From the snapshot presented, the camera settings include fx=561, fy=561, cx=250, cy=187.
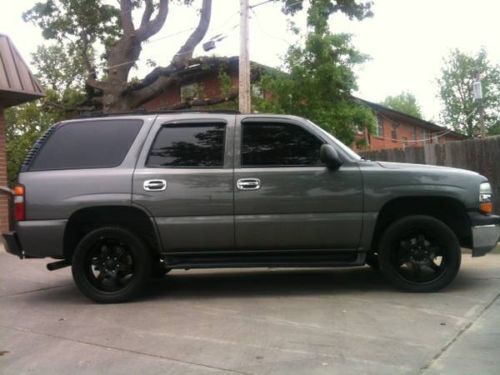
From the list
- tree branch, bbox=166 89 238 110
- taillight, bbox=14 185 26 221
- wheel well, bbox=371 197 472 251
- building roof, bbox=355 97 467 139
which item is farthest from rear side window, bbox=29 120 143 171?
building roof, bbox=355 97 467 139

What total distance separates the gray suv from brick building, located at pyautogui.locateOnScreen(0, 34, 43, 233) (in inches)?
236

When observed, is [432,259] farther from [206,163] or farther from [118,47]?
[118,47]

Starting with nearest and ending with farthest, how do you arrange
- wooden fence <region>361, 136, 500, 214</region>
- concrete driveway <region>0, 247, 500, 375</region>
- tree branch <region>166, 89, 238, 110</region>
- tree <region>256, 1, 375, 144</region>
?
concrete driveway <region>0, 247, 500, 375</region> → wooden fence <region>361, 136, 500, 214</region> → tree <region>256, 1, 375, 144</region> → tree branch <region>166, 89, 238, 110</region>

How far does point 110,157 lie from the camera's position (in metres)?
5.98

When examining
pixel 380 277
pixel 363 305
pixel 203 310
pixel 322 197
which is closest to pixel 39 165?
pixel 203 310

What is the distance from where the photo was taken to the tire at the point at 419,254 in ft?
19.1

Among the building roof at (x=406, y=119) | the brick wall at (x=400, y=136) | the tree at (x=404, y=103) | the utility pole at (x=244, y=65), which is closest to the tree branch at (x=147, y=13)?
the utility pole at (x=244, y=65)

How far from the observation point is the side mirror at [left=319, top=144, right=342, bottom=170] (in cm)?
565

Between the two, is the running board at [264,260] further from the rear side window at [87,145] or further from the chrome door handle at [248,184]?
the rear side window at [87,145]

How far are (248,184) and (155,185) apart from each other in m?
0.96

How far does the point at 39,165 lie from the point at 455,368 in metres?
4.49

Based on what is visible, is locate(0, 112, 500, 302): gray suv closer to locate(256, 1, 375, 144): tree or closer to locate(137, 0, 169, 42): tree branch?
locate(256, 1, 375, 144): tree

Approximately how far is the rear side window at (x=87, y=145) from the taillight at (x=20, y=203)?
0.27 m

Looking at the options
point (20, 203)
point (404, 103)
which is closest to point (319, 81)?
point (20, 203)
